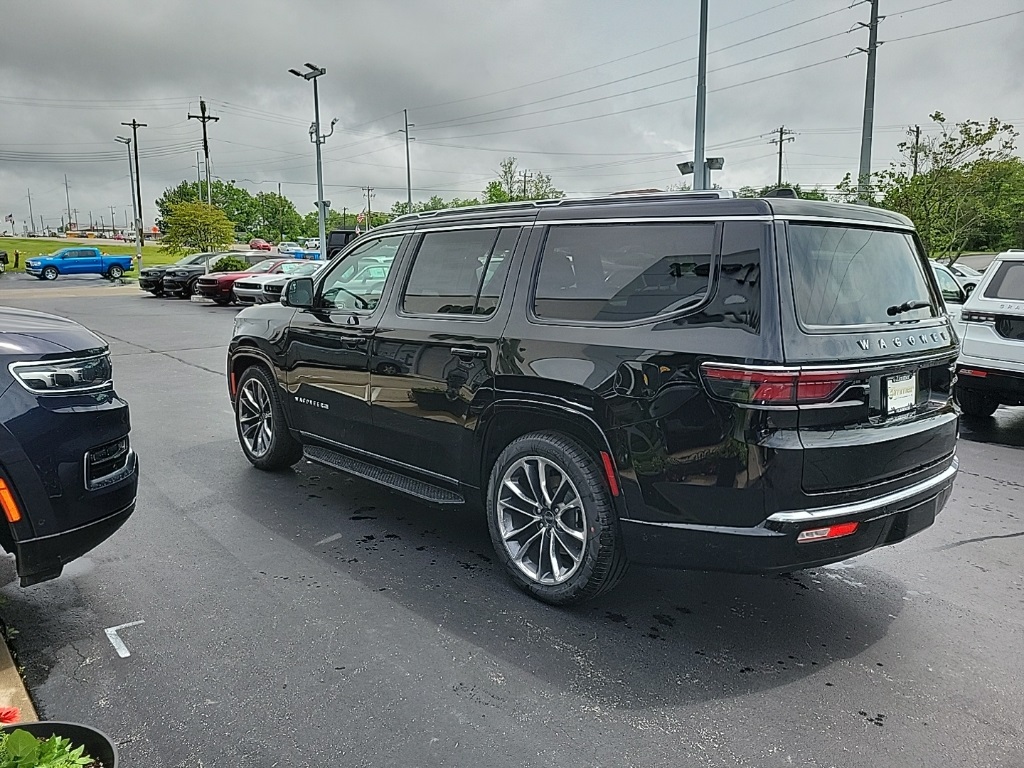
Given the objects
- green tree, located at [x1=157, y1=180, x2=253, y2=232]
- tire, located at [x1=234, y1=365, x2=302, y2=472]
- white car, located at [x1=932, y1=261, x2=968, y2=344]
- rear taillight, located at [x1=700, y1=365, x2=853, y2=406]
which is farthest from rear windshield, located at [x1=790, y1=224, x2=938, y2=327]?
green tree, located at [x1=157, y1=180, x2=253, y2=232]

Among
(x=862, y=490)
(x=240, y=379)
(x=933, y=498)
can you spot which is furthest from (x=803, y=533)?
(x=240, y=379)

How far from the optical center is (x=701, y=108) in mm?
14562

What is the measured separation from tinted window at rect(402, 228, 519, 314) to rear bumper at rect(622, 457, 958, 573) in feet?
4.88

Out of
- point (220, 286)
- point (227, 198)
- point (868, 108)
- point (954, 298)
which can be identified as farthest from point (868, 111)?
point (227, 198)

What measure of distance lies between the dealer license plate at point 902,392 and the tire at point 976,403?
17.9 feet

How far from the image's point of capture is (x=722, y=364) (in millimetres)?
3061

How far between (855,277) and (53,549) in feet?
11.8

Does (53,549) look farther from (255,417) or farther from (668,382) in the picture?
(255,417)

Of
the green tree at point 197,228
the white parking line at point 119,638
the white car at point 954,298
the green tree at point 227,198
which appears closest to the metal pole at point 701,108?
the white car at point 954,298

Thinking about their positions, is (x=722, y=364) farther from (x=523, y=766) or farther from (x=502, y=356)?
(x=523, y=766)

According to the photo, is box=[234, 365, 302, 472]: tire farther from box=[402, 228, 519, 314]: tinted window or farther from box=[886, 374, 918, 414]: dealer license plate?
box=[886, 374, 918, 414]: dealer license plate

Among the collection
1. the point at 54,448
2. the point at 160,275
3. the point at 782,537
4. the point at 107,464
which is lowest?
the point at 782,537

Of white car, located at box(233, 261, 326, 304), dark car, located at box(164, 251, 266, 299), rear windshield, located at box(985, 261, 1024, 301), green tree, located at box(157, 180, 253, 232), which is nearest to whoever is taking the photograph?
rear windshield, located at box(985, 261, 1024, 301)

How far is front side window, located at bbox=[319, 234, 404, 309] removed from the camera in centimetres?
485
